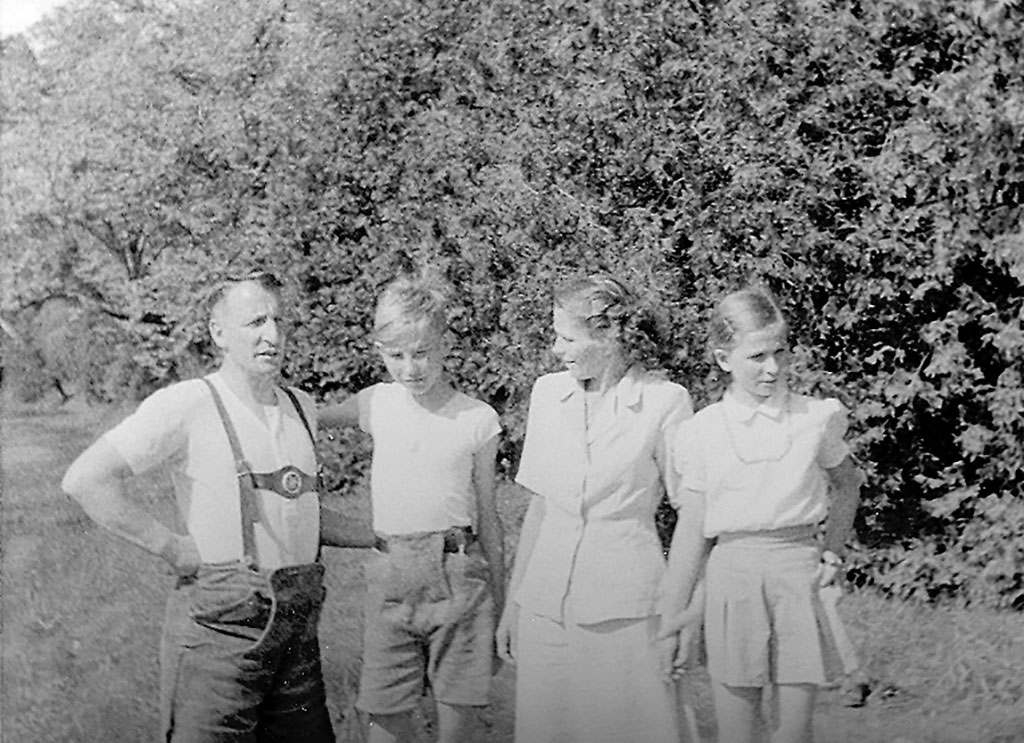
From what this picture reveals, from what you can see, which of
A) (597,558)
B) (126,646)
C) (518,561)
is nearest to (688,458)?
(597,558)

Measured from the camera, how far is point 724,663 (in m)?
2.37

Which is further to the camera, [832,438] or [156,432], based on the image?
[832,438]

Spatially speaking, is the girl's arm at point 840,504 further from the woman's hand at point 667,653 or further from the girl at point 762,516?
the woman's hand at point 667,653

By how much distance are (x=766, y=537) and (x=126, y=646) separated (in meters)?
1.34

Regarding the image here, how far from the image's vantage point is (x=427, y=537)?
2295mm

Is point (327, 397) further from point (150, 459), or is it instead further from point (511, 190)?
point (511, 190)

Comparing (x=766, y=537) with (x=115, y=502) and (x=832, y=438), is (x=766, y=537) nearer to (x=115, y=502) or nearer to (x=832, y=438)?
(x=832, y=438)

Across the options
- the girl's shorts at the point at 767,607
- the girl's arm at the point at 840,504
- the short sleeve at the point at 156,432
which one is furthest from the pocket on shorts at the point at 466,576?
the girl's arm at the point at 840,504

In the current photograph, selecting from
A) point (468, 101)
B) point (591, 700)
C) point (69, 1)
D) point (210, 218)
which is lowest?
point (591, 700)

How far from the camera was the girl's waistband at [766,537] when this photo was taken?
2287mm

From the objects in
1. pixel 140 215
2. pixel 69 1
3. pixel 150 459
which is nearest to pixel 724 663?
pixel 150 459

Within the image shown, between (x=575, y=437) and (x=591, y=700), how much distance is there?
1.49ft

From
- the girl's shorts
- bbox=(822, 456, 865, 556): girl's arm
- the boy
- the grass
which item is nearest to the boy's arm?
the boy

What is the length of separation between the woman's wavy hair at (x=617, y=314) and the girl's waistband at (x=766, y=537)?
334 millimetres
